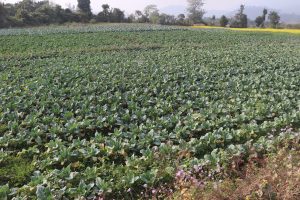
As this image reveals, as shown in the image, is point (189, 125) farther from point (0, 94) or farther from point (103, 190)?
point (0, 94)

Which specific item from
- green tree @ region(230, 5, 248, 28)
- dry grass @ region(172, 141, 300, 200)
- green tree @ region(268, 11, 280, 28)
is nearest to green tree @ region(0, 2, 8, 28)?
green tree @ region(230, 5, 248, 28)

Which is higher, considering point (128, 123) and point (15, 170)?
point (128, 123)

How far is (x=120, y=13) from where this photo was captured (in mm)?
66438

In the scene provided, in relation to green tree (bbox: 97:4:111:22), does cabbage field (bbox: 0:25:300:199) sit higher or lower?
lower

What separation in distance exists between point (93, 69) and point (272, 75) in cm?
659

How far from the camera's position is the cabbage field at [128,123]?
5.90 m

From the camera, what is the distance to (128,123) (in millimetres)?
8797

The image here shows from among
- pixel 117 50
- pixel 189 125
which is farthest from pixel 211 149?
pixel 117 50

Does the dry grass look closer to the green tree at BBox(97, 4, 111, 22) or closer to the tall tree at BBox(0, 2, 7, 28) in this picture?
the tall tree at BBox(0, 2, 7, 28)

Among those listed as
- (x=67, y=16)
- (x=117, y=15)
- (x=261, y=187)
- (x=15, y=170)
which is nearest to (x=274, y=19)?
(x=117, y=15)

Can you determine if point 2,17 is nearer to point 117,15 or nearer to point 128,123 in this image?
point 117,15

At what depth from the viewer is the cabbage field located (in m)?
5.90

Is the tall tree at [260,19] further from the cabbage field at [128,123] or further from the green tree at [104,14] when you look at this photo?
the cabbage field at [128,123]

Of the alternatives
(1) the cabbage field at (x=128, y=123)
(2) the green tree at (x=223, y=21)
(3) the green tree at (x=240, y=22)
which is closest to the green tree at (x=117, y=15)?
(2) the green tree at (x=223, y=21)
